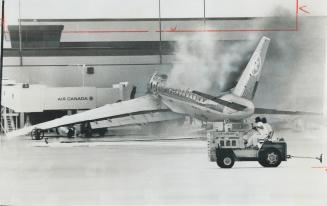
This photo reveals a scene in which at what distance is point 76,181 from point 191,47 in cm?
92

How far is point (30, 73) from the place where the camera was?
397 centimetres

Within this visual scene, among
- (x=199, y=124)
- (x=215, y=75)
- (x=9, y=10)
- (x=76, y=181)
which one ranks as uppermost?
(x=9, y=10)

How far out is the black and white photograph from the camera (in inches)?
155

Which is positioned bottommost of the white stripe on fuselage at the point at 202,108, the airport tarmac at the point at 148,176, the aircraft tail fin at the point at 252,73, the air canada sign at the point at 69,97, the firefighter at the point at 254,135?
the airport tarmac at the point at 148,176

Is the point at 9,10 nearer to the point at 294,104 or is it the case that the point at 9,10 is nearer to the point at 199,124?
the point at 199,124

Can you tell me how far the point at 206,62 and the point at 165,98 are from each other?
287mm

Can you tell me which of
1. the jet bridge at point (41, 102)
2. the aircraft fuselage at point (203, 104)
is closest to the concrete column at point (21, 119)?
the jet bridge at point (41, 102)

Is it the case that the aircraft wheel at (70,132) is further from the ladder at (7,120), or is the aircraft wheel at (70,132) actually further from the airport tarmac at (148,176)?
the ladder at (7,120)

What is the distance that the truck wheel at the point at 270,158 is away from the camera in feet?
12.9

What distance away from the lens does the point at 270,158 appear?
396 cm

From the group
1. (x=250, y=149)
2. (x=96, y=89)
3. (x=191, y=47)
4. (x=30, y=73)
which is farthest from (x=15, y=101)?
(x=250, y=149)

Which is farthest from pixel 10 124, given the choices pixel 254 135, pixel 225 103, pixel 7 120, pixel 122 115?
pixel 254 135

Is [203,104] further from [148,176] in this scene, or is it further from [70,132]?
[70,132]

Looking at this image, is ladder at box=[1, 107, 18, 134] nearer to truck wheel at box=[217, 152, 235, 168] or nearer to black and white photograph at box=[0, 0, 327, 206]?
black and white photograph at box=[0, 0, 327, 206]
